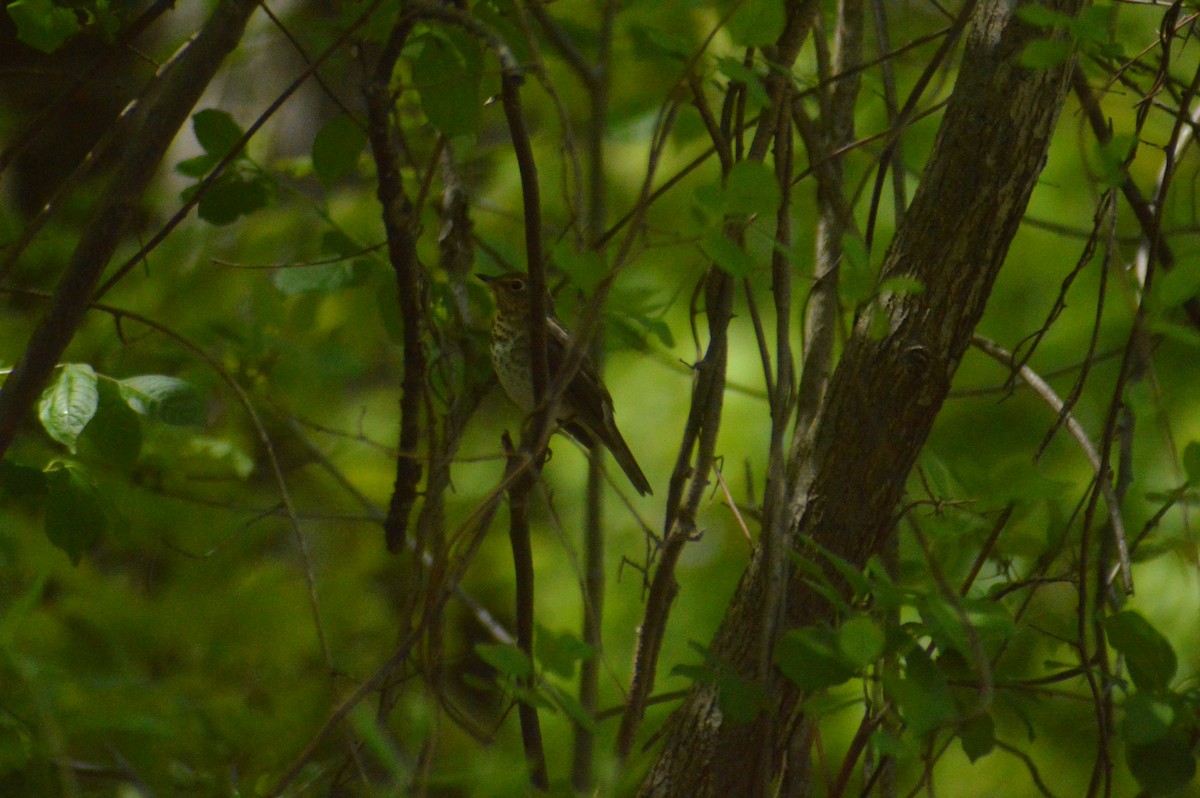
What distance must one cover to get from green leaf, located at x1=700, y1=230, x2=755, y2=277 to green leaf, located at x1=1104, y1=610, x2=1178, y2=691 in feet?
1.99

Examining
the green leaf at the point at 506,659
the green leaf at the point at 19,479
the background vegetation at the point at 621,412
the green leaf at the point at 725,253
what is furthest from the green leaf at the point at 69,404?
the green leaf at the point at 725,253

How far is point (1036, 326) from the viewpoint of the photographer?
269 cm

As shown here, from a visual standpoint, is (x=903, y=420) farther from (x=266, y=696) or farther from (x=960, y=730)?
(x=266, y=696)

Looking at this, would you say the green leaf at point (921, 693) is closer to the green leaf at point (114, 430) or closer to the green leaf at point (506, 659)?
the green leaf at point (506, 659)

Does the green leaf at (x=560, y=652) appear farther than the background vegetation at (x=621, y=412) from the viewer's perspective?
No

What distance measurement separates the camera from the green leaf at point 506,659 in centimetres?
114

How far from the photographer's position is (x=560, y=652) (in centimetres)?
117

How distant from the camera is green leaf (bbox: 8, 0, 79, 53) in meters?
1.67

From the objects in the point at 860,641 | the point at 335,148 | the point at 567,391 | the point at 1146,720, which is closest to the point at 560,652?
the point at 860,641

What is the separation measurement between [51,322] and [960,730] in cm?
122

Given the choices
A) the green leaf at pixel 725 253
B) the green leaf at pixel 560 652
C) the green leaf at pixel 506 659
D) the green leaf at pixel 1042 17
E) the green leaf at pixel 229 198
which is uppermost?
the green leaf at pixel 1042 17

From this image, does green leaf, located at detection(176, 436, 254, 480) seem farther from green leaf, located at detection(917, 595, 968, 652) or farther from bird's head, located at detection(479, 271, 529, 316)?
green leaf, located at detection(917, 595, 968, 652)

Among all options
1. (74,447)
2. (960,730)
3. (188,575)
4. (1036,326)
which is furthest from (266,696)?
(960,730)

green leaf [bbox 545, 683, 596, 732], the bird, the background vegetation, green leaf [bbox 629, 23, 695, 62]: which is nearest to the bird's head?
the bird
